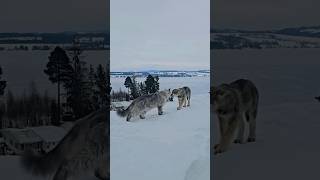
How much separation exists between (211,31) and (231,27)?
139 mm

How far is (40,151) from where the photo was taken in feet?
13.0

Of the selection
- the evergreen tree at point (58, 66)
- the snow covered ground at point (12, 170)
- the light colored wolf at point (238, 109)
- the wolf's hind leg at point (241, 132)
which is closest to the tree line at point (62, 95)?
the evergreen tree at point (58, 66)

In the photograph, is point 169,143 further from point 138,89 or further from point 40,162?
point 40,162

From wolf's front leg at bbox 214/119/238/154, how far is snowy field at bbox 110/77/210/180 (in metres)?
0.09

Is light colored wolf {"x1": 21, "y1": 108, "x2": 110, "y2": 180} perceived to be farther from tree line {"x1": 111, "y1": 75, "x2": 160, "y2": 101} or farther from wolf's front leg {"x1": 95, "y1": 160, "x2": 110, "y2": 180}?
tree line {"x1": 111, "y1": 75, "x2": 160, "y2": 101}

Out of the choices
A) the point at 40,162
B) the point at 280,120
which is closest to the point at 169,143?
the point at 280,120

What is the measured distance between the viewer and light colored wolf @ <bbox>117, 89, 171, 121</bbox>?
13.1 ft

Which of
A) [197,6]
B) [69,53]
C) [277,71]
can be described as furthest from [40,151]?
[277,71]

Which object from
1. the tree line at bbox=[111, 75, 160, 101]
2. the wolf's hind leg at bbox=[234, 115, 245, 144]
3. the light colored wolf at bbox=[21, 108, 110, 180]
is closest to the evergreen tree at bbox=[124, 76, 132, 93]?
the tree line at bbox=[111, 75, 160, 101]

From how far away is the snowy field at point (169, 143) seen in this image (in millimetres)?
3941

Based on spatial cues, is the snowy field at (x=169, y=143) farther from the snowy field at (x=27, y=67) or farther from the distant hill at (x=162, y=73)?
the snowy field at (x=27, y=67)

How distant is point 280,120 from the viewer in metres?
3.95

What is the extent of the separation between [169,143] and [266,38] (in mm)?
985

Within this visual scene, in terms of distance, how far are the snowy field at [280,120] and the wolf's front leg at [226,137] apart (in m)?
0.04
